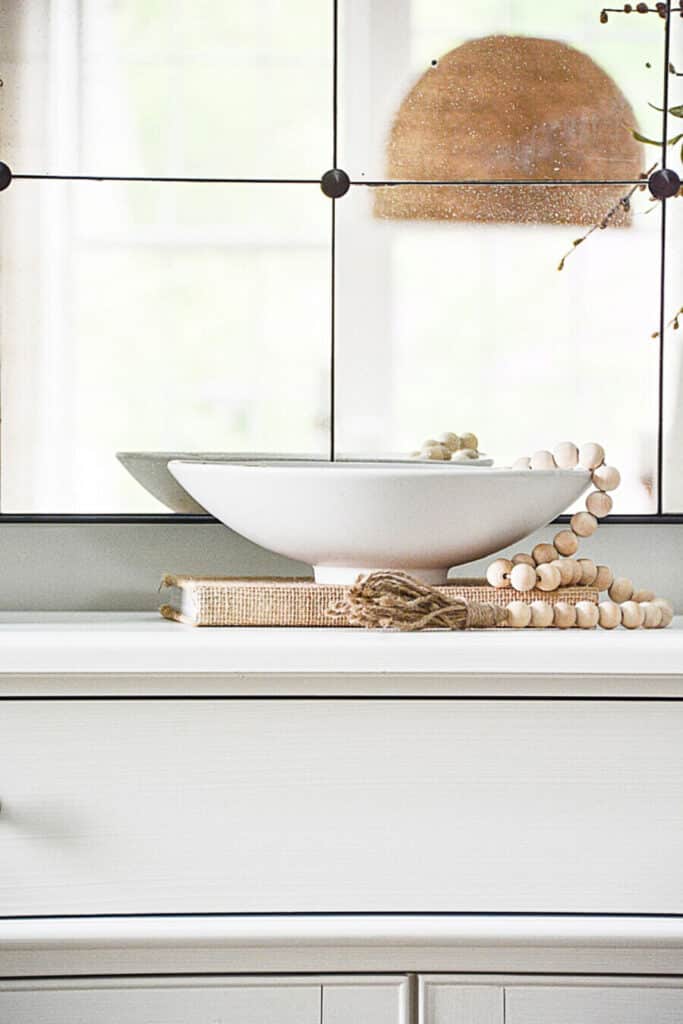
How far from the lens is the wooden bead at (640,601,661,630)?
3.48 feet

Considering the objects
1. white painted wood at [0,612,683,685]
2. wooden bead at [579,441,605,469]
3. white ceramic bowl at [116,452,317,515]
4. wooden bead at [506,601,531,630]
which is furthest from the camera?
white ceramic bowl at [116,452,317,515]

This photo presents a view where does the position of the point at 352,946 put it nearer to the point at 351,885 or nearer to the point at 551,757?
the point at 351,885

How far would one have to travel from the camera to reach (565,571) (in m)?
1.07

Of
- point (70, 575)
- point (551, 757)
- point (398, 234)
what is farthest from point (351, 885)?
point (398, 234)

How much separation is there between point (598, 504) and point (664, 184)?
1.29 feet

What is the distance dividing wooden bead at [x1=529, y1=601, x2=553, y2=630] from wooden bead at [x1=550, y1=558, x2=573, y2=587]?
0.05 meters

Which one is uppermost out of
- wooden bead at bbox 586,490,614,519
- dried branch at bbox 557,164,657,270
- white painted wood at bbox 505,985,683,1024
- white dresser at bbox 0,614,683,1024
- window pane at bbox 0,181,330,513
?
dried branch at bbox 557,164,657,270

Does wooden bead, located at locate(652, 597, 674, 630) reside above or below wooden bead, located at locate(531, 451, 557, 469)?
below

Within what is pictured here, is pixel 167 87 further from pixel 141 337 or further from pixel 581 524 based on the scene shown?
pixel 581 524

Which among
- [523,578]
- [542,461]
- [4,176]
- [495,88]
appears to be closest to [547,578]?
[523,578]

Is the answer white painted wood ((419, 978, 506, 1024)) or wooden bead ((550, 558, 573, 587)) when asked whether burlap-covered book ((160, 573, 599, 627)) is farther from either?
white painted wood ((419, 978, 506, 1024))

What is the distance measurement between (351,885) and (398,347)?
23.0 inches

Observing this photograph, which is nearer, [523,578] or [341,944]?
[341,944]

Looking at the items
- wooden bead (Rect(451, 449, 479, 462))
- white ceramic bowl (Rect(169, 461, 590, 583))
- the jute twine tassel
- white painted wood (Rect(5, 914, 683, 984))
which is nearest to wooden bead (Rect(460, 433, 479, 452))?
wooden bead (Rect(451, 449, 479, 462))
